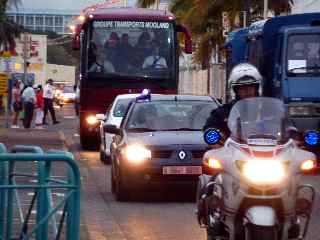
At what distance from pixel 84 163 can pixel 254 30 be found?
219 inches

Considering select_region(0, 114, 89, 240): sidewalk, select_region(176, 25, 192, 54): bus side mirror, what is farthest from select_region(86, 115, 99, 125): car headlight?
select_region(176, 25, 192, 54): bus side mirror

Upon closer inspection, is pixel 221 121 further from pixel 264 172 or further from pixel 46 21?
pixel 46 21

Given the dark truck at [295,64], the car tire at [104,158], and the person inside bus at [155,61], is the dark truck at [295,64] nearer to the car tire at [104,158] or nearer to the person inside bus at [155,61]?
the car tire at [104,158]

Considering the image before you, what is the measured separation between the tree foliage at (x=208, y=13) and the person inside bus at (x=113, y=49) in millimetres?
14591

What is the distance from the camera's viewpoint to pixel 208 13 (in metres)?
45.6

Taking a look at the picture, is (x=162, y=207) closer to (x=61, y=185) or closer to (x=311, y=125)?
(x=311, y=125)

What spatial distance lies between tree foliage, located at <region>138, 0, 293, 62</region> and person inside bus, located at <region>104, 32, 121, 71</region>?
47.9 feet

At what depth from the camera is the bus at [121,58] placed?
27734mm

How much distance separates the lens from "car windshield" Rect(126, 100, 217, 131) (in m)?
17.1

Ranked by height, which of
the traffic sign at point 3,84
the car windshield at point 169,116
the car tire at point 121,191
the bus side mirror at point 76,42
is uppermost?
the bus side mirror at point 76,42

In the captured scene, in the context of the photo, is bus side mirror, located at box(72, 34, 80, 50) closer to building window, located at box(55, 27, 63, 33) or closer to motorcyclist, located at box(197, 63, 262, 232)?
motorcyclist, located at box(197, 63, 262, 232)

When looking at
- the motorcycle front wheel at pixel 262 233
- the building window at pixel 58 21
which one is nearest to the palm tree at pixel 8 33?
the motorcycle front wheel at pixel 262 233

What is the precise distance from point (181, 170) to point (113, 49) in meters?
12.5

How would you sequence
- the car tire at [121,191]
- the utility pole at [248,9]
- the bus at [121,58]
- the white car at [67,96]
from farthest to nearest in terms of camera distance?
the white car at [67,96], the utility pole at [248,9], the bus at [121,58], the car tire at [121,191]
